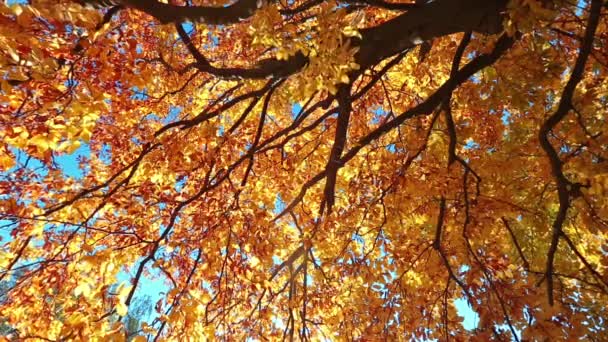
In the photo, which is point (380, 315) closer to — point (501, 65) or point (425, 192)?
point (425, 192)

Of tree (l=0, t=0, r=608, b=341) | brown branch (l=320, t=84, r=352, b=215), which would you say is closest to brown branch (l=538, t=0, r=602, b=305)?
tree (l=0, t=0, r=608, b=341)

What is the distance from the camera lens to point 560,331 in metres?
2.81

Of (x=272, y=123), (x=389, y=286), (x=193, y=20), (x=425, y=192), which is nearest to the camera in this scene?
(x=193, y=20)

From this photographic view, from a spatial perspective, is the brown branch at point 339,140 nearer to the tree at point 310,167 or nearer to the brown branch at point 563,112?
the tree at point 310,167

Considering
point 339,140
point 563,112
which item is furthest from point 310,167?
point 563,112

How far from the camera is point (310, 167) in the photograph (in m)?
6.73

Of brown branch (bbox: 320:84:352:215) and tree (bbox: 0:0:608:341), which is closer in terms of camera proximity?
tree (bbox: 0:0:608:341)

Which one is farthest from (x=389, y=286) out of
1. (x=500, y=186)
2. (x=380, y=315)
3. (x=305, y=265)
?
(x=500, y=186)

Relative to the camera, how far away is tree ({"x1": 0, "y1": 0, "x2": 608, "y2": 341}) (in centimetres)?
288

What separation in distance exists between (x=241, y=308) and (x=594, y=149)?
16.8 feet

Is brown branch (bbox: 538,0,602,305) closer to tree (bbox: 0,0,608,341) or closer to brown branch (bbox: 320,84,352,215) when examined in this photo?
tree (bbox: 0,0,608,341)

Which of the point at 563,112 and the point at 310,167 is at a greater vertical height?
the point at 310,167

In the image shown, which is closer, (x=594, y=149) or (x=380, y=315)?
(x=594, y=149)

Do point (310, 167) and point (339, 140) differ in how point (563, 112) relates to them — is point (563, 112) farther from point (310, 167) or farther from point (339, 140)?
point (310, 167)
